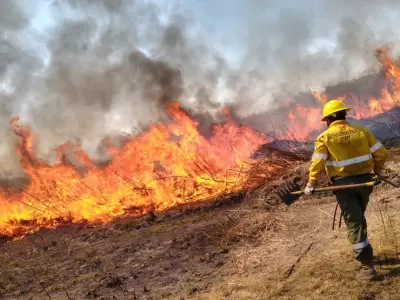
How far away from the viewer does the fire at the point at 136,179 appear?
12938 mm

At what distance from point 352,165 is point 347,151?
196mm

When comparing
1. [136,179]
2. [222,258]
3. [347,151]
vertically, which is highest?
[347,151]

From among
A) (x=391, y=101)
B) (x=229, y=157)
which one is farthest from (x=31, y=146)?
(x=391, y=101)

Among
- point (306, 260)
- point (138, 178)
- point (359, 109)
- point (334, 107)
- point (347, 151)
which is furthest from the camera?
point (359, 109)

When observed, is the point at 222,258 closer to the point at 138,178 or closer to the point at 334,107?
the point at 334,107

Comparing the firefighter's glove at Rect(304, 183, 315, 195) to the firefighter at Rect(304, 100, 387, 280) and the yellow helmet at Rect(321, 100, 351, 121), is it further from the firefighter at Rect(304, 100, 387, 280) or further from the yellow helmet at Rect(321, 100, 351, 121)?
the yellow helmet at Rect(321, 100, 351, 121)

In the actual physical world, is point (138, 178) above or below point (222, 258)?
above

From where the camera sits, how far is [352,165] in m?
4.20

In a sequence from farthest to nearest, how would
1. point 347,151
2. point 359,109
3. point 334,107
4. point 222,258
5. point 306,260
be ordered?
point 359,109 < point 222,258 < point 306,260 < point 334,107 < point 347,151

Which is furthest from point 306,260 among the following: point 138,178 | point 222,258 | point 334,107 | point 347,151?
point 138,178

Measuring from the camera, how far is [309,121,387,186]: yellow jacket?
4.18 metres

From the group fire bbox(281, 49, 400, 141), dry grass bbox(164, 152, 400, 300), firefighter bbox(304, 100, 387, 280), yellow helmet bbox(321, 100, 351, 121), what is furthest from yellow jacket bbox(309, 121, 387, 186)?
fire bbox(281, 49, 400, 141)

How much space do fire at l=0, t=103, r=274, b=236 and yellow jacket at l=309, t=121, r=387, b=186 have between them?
808cm

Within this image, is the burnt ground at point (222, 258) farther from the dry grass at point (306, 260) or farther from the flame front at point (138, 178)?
the flame front at point (138, 178)
